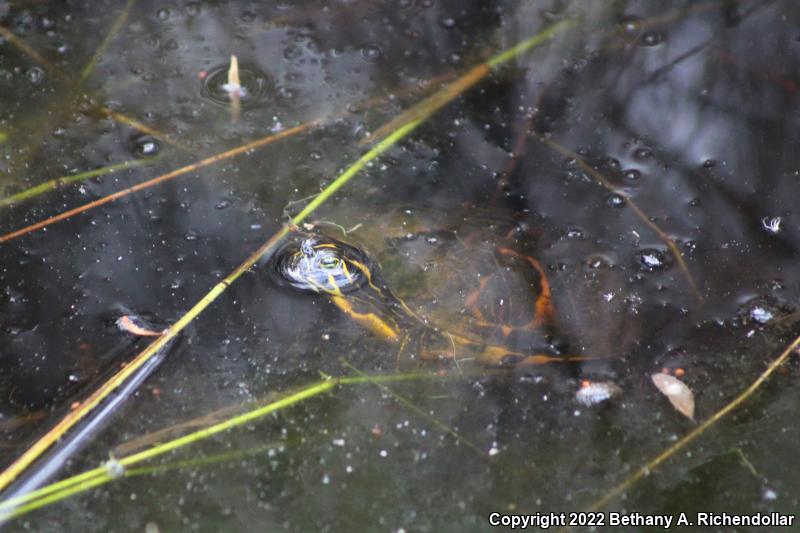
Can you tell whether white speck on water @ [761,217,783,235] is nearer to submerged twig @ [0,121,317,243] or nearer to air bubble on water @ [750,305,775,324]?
air bubble on water @ [750,305,775,324]

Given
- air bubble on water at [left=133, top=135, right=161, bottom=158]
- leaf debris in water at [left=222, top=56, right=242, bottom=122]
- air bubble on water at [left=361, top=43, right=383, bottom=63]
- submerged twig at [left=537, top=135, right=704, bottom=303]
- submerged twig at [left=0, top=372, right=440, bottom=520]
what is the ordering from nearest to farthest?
1. submerged twig at [left=0, top=372, right=440, bottom=520]
2. submerged twig at [left=537, top=135, right=704, bottom=303]
3. air bubble on water at [left=133, top=135, right=161, bottom=158]
4. leaf debris in water at [left=222, top=56, right=242, bottom=122]
5. air bubble on water at [left=361, top=43, right=383, bottom=63]

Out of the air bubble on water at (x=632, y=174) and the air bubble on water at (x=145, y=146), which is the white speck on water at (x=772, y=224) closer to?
the air bubble on water at (x=632, y=174)

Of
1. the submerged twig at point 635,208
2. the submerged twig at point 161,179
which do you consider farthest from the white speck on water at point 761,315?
the submerged twig at point 161,179

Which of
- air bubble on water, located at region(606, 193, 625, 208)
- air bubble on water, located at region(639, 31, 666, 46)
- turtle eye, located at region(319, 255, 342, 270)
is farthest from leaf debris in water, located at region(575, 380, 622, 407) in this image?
air bubble on water, located at region(639, 31, 666, 46)

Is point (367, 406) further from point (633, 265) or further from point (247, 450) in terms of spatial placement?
point (633, 265)

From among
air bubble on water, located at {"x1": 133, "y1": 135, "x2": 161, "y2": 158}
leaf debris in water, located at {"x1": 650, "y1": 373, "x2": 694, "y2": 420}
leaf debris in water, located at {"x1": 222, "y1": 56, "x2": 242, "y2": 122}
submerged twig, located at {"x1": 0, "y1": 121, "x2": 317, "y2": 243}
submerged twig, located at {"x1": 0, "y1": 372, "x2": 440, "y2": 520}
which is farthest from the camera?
leaf debris in water, located at {"x1": 222, "y1": 56, "x2": 242, "y2": 122}

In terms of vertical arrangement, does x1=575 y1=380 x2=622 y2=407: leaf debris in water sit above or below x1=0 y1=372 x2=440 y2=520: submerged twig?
above

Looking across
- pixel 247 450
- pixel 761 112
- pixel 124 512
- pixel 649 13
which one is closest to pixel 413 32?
pixel 649 13
